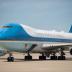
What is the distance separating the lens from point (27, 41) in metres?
38.7

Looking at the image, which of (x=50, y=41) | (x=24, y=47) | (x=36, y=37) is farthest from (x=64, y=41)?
(x=24, y=47)

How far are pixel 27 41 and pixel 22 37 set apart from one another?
43.1 inches

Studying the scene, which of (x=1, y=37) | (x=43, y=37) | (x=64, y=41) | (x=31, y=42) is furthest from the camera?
(x=64, y=41)

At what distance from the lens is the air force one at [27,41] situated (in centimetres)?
3584

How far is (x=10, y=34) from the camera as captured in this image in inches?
1437

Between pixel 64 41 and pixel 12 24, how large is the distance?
36.8 ft

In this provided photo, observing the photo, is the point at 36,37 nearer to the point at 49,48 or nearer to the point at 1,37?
the point at 49,48
